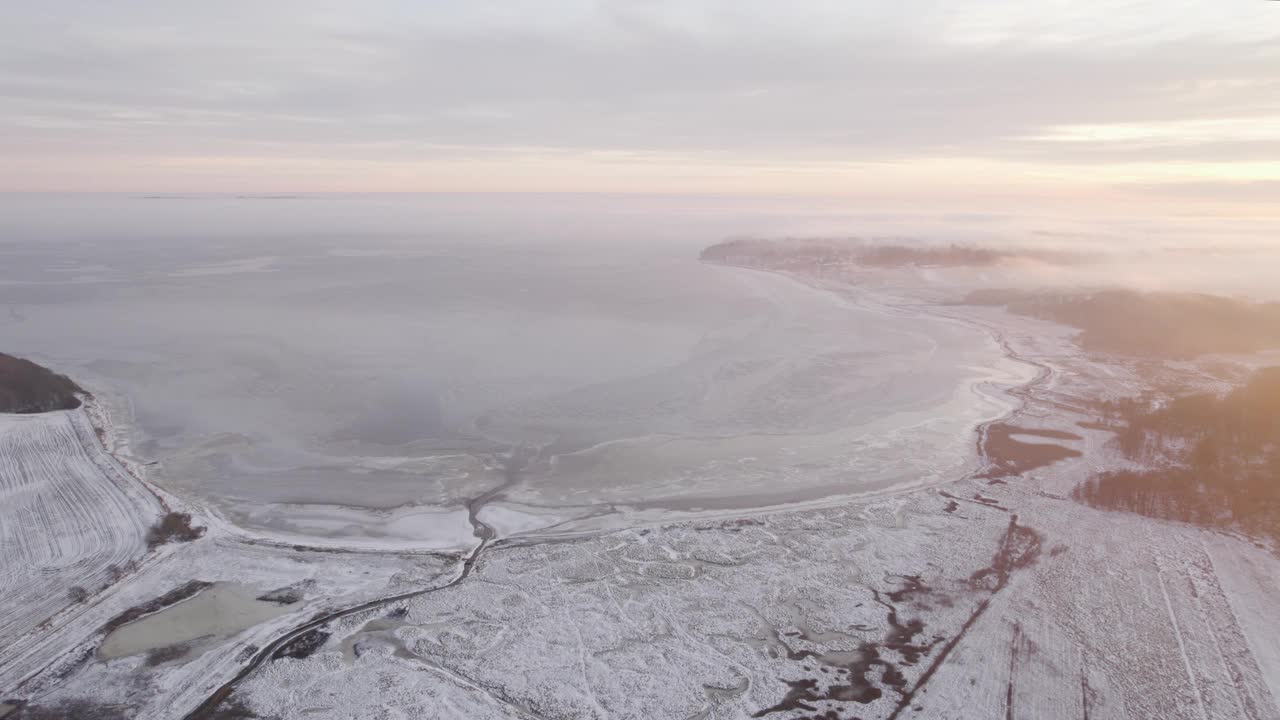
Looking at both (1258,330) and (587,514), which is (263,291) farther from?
(1258,330)

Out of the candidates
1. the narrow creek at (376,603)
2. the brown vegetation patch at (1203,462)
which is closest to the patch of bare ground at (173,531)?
the narrow creek at (376,603)

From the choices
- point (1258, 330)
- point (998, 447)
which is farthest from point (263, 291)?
point (1258, 330)

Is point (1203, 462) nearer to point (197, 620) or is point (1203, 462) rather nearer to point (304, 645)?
point (304, 645)

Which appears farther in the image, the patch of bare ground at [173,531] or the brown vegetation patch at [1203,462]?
the brown vegetation patch at [1203,462]

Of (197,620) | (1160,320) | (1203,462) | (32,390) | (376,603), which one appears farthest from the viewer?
(1160,320)

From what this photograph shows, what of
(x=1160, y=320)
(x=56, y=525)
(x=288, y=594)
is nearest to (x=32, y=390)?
(x=56, y=525)

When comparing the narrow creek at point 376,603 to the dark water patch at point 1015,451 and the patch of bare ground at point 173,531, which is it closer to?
the patch of bare ground at point 173,531

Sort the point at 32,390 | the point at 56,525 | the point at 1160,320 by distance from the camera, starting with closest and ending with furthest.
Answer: the point at 56,525 → the point at 32,390 → the point at 1160,320

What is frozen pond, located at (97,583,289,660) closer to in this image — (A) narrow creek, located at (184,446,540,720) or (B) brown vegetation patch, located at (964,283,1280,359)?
(A) narrow creek, located at (184,446,540,720)
